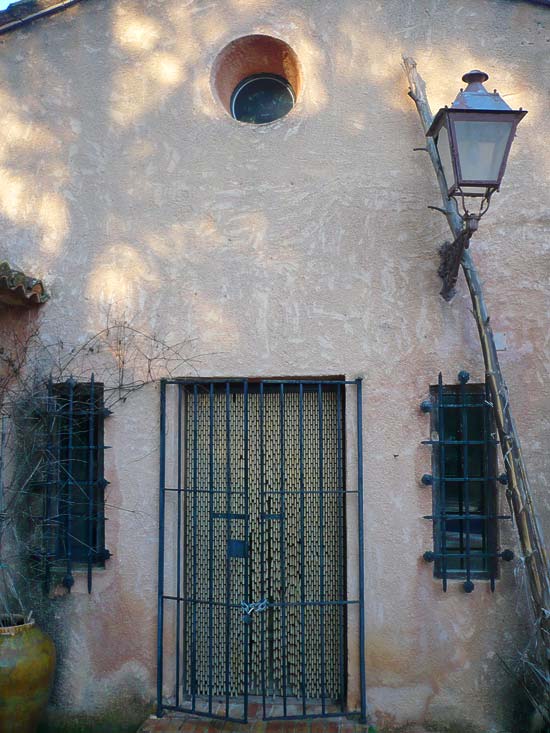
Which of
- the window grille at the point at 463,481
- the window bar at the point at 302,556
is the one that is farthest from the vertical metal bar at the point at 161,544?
the window grille at the point at 463,481

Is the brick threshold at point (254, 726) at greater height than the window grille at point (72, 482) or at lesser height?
lesser

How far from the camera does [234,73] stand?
4.98 meters

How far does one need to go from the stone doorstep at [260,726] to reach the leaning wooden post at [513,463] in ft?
3.80

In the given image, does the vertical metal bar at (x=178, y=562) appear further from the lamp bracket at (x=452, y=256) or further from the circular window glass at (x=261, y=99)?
the circular window glass at (x=261, y=99)

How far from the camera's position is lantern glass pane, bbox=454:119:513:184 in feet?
12.0

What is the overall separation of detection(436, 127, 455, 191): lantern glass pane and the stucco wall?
607mm

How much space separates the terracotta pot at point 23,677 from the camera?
4.00 m

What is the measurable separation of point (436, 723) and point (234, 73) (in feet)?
15.4

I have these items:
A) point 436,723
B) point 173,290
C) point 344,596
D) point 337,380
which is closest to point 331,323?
point 337,380

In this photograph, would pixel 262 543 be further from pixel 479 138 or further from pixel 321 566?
pixel 479 138

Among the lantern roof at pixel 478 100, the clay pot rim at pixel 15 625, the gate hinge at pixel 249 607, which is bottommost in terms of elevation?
the clay pot rim at pixel 15 625

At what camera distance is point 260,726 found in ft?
13.9

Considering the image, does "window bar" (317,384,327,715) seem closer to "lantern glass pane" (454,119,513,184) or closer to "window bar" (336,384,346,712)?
"window bar" (336,384,346,712)

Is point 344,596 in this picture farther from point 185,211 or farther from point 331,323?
point 185,211
